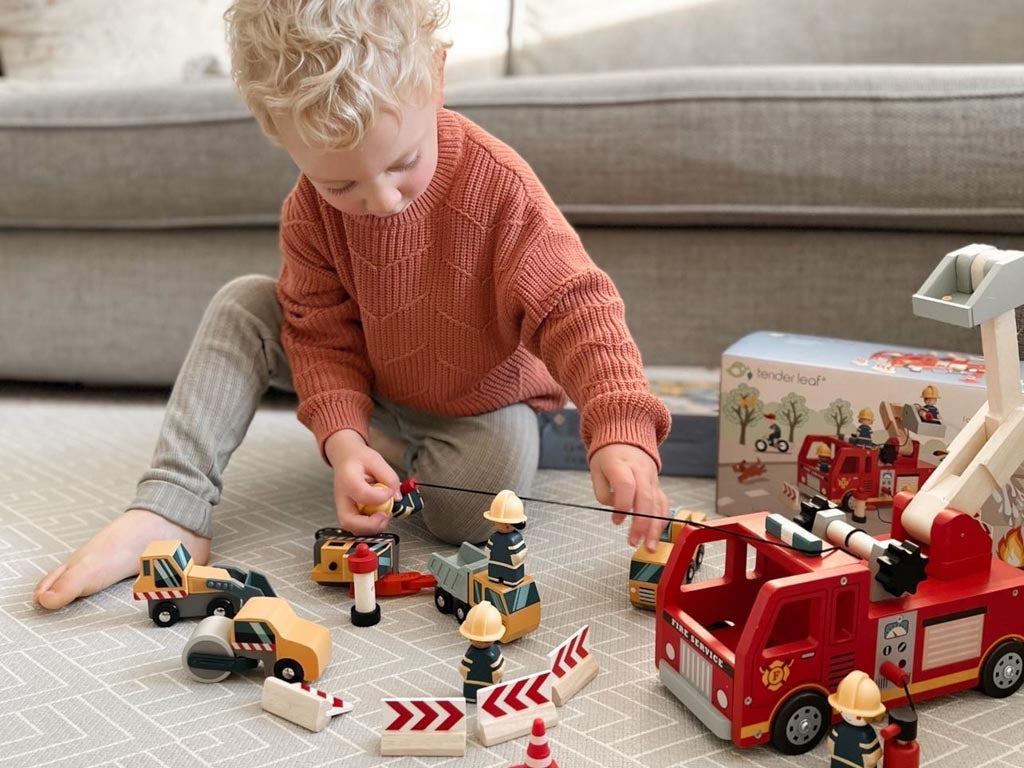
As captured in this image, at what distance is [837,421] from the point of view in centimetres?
106

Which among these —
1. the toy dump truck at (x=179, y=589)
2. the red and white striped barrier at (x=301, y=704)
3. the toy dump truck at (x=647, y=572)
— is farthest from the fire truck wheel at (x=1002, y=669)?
the toy dump truck at (x=179, y=589)

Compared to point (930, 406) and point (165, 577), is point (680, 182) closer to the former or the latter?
point (930, 406)

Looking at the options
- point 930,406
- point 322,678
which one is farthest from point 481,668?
point 930,406

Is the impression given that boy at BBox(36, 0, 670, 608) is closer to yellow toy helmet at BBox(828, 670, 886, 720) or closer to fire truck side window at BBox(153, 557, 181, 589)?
fire truck side window at BBox(153, 557, 181, 589)

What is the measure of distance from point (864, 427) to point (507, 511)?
1.26 ft

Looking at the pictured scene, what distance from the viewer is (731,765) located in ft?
2.35

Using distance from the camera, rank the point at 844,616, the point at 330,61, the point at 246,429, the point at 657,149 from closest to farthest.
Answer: the point at 844,616, the point at 330,61, the point at 246,429, the point at 657,149

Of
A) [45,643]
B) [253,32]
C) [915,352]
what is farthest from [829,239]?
[45,643]

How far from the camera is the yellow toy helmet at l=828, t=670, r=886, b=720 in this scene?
2.17 feet

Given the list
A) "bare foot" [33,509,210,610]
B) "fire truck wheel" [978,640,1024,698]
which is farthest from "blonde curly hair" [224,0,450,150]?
"fire truck wheel" [978,640,1024,698]

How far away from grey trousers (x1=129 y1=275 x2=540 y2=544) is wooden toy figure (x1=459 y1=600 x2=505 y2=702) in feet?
0.98

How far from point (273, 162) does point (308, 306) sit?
1.39ft

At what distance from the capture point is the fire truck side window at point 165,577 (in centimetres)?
91

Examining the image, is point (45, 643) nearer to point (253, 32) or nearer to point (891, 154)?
point (253, 32)
